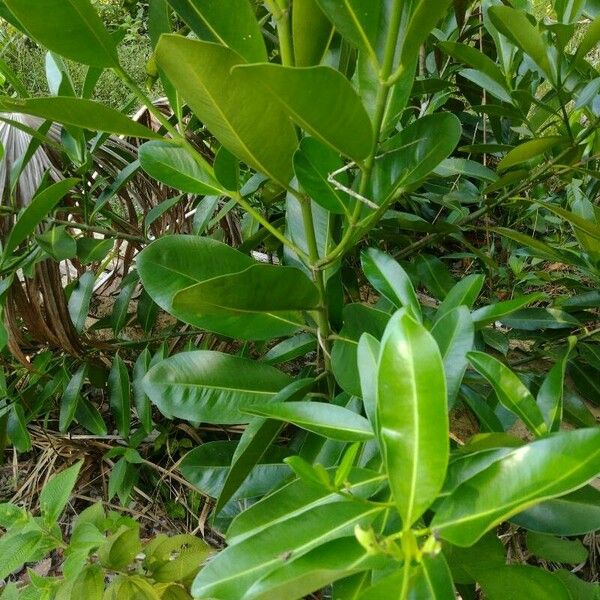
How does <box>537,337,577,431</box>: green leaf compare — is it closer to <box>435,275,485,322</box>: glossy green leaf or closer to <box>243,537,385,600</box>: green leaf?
<box>435,275,485,322</box>: glossy green leaf

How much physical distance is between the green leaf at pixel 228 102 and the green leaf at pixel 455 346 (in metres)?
0.19

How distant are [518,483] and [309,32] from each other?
0.36 metres

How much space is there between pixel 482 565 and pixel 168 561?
48cm

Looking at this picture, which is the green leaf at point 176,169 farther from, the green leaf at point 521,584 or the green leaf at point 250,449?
the green leaf at point 521,584

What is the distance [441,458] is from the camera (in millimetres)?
302

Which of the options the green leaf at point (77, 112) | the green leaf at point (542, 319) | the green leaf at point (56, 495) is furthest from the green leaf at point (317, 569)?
the green leaf at point (542, 319)

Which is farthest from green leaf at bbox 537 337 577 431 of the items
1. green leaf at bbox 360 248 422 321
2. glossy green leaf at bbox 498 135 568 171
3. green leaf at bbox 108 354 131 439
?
green leaf at bbox 108 354 131 439

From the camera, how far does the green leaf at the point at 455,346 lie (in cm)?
44

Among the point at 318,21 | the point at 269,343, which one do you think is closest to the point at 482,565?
the point at 318,21

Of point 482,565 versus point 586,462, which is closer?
point 586,462

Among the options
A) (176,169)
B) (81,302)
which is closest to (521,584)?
(176,169)

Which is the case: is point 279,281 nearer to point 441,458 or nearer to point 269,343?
point 441,458

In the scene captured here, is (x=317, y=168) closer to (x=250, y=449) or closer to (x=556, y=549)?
(x=250, y=449)

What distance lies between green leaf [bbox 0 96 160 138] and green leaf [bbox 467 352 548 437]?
34cm
